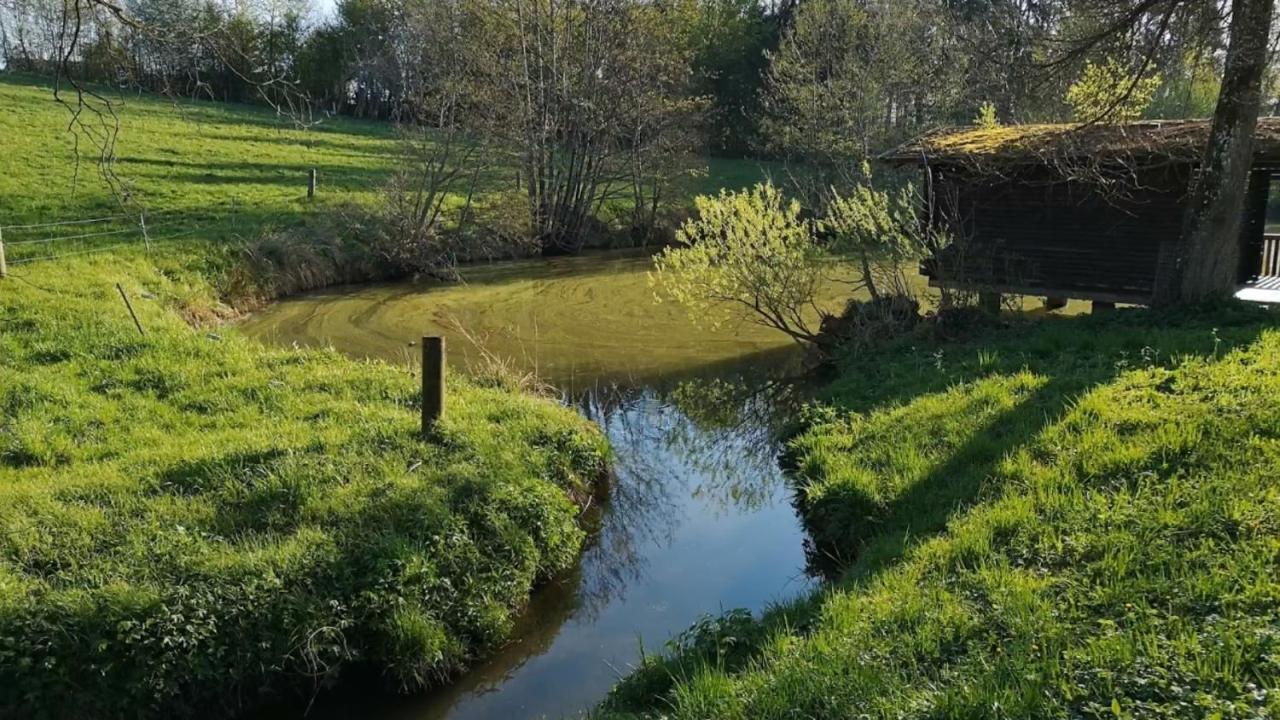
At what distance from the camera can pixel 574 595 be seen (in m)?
7.39

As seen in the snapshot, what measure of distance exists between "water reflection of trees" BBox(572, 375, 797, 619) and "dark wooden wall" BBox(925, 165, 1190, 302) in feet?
14.8

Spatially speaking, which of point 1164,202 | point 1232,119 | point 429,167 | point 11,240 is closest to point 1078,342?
point 1232,119

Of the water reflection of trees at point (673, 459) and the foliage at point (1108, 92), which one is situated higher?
the foliage at point (1108, 92)

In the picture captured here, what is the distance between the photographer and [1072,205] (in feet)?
49.8

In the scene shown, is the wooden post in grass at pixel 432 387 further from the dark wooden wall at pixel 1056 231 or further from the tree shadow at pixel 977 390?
the dark wooden wall at pixel 1056 231

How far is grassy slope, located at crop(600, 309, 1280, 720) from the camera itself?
12.8ft

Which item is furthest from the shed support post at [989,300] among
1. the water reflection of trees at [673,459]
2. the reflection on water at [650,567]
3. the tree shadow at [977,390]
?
the reflection on water at [650,567]

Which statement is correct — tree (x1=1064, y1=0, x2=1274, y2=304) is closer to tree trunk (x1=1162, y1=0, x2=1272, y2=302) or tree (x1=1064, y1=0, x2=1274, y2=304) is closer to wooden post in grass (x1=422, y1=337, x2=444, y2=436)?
tree trunk (x1=1162, y1=0, x2=1272, y2=302)

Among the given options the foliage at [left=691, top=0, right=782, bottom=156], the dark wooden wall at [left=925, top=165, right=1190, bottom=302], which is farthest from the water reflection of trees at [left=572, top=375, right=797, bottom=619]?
the foliage at [left=691, top=0, right=782, bottom=156]

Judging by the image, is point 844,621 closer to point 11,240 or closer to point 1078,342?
point 1078,342

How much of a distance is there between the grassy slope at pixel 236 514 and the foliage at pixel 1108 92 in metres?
9.22

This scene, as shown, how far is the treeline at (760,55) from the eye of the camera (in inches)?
239

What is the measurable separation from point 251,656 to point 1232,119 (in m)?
13.3

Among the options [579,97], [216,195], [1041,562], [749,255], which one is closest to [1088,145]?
[749,255]
